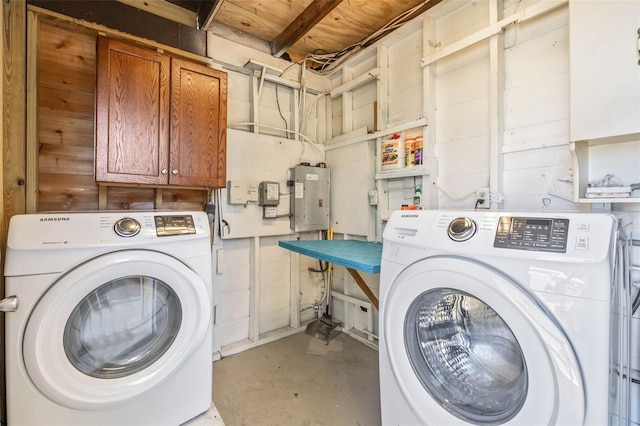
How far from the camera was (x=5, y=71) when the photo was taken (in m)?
1.46

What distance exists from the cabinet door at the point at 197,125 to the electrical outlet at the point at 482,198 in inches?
61.5

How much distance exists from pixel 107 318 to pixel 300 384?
116 cm

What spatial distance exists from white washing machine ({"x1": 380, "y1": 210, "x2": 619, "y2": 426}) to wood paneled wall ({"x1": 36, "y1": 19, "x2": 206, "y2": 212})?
179 centimetres

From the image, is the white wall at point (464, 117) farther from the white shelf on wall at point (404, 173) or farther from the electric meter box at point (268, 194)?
the electric meter box at point (268, 194)

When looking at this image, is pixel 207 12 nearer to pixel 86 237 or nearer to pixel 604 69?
pixel 86 237

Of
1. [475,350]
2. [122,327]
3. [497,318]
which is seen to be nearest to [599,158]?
[497,318]

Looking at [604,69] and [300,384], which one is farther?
[300,384]

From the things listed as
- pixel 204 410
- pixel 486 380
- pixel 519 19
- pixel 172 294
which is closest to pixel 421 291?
pixel 486 380

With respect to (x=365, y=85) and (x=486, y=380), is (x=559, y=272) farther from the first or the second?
(x=365, y=85)

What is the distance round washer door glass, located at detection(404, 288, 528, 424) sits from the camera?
0.97m

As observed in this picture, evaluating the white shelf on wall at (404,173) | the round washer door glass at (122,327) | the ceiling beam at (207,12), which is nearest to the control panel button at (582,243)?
the white shelf on wall at (404,173)

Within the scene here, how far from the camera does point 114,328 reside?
132 cm

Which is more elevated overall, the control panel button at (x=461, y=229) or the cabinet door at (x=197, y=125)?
the cabinet door at (x=197, y=125)

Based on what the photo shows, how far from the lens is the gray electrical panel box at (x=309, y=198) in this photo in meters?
2.43
